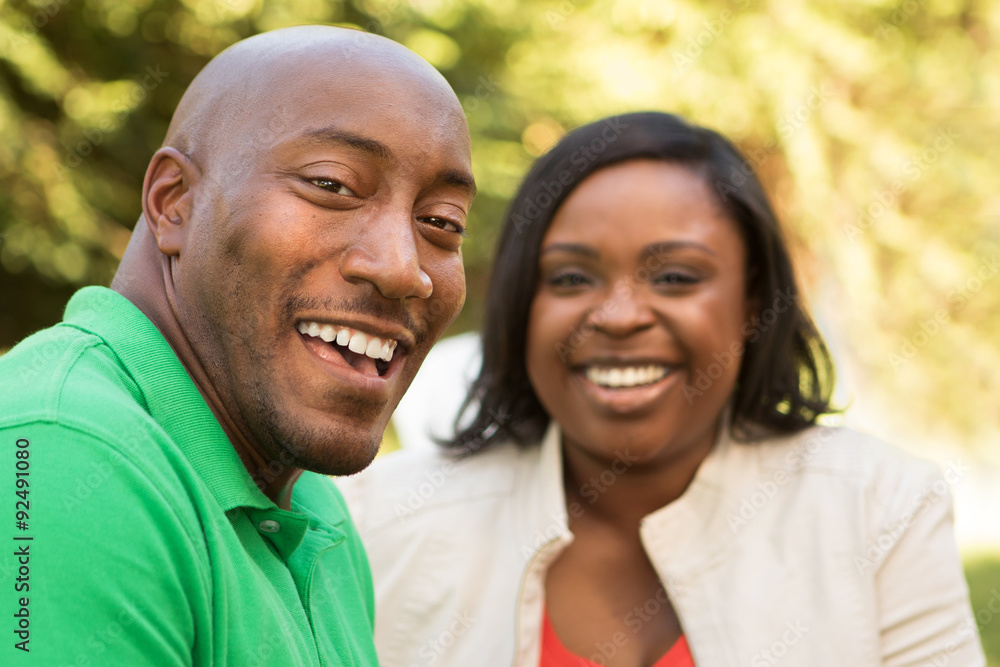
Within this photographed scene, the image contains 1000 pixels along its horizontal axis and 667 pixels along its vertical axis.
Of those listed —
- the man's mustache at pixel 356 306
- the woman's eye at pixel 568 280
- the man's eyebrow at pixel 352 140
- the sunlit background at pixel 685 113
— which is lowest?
the man's mustache at pixel 356 306

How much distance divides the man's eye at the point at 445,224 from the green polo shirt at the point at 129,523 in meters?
0.48

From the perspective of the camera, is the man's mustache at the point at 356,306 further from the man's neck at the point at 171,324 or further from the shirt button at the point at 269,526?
the shirt button at the point at 269,526

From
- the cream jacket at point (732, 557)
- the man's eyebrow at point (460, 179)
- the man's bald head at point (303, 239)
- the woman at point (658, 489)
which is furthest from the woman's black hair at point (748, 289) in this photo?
the man's bald head at point (303, 239)

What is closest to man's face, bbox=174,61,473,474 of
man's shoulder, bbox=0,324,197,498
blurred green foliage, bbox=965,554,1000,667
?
man's shoulder, bbox=0,324,197,498

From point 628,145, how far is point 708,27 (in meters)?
5.92

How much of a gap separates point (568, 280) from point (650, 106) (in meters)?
6.20

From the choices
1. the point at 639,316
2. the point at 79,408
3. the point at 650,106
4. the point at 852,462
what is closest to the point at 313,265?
the point at 79,408

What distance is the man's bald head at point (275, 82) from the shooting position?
1602 millimetres

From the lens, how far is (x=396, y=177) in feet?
5.29

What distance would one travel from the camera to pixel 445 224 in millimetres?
1738

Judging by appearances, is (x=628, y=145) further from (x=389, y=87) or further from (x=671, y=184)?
(x=389, y=87)

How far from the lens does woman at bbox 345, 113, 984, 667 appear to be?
2.83 m

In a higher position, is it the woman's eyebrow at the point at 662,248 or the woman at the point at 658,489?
the woman's eyebrow at the point at 662,248

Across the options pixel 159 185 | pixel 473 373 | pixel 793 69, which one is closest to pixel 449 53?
pixel 793 69
